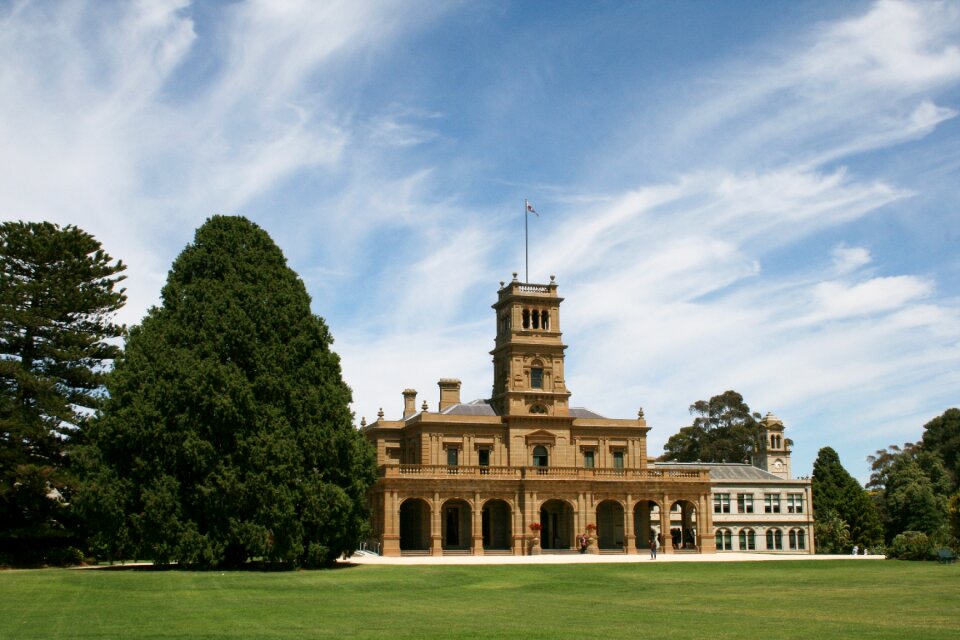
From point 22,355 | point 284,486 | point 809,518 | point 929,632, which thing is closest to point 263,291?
point 284,486

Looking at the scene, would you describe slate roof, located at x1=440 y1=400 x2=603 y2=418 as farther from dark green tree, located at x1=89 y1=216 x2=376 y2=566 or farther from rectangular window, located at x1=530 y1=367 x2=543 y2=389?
dark green tree, located at x1=89 y1=216 x2=376 y2=566

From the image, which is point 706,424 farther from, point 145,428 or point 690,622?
point 690,622

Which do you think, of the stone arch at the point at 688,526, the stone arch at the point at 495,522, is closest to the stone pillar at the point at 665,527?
the stone arch at the point at 688,526

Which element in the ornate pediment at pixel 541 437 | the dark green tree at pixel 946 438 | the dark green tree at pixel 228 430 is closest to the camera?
the dark green tree at pixel 228 430

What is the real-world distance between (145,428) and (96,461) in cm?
254

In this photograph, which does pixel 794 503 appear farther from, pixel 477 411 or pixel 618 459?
pixel 477 411

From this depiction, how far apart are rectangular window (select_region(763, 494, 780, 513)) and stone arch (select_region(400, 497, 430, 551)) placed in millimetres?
28337

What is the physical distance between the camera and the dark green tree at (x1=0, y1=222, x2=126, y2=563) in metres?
43.5

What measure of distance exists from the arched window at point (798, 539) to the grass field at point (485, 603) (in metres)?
36.5

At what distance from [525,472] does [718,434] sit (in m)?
53.2

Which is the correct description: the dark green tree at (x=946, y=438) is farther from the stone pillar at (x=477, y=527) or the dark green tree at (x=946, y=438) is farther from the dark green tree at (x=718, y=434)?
the stone pillar at (x=477, y=527)

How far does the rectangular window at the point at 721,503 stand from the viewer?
249ft

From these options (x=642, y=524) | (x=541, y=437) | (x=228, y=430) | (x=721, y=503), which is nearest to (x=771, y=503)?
(x=721, y=503)

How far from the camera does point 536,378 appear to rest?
66.8 metres
